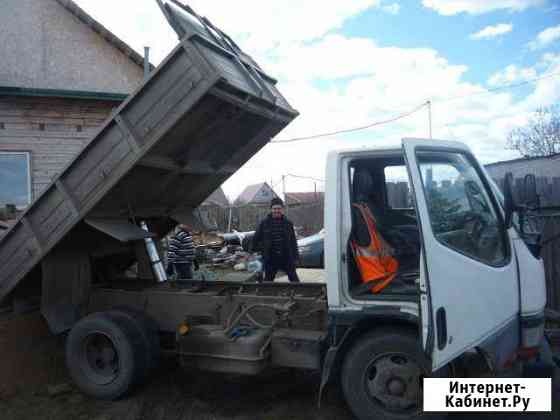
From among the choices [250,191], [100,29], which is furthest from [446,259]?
[250,191]

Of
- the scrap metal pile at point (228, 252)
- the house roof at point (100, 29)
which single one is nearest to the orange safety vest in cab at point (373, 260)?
the scrap metal pile at point (228, 252)

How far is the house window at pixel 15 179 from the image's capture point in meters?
10.5

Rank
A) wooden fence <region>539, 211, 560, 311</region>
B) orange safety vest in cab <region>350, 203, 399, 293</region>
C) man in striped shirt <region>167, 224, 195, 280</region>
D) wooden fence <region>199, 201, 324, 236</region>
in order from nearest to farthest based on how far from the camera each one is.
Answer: orange safety vest in cab <region>350, 203, 399, 293</region> < wooden fence <region>539, 211, 560, 311</region> < man in striped shirt <region>167, 224, 195, 280</region> < wooden fence <region>199, 201, 324, 236</region>

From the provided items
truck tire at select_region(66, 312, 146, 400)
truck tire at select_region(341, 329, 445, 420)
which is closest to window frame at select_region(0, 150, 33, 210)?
truck tire at select_region(66, 312, 146, 400)

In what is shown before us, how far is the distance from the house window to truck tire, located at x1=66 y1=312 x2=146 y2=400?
6844mm

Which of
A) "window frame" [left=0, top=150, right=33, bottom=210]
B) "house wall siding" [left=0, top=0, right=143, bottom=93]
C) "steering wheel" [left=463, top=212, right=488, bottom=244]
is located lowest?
"steering wheel" [left=463, top=212, right=488, bottom=244]

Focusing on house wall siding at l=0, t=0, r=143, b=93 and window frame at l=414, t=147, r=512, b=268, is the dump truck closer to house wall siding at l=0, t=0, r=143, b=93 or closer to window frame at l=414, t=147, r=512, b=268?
window frame at l=414, t=147, r=512, b=268

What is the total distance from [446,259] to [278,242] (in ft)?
12.0

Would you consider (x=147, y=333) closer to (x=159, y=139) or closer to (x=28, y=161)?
(x=159, y=139)

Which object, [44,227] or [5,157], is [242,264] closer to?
[5,157]

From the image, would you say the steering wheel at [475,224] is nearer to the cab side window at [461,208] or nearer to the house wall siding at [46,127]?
the cab side window at [461,208]

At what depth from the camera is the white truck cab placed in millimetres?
3412

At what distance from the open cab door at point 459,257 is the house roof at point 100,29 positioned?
988 cm

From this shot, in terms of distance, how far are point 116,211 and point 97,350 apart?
1.39 metres
